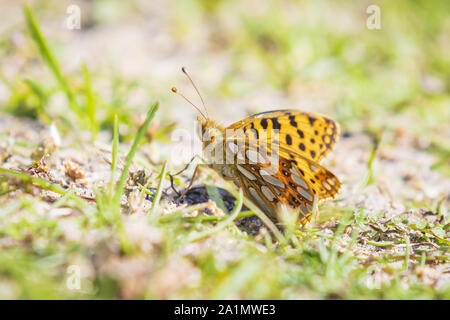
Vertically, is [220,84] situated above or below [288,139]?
above

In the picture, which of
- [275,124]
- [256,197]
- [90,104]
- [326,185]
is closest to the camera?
[326,185]

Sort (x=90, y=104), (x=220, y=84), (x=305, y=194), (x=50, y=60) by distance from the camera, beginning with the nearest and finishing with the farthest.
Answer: (x=305, y=194) → (x=90, y=104) → (x=50, y=60) → (x=220, y=84)

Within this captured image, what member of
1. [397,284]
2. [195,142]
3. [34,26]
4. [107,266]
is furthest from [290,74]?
[107,266]

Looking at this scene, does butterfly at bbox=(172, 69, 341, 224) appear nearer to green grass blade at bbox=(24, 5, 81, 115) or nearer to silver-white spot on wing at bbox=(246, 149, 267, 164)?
silver-white spot on wing at bbox=(246, 149, 267, 164)

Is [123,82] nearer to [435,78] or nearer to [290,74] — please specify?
[290,74]

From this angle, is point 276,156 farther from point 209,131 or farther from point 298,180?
point 209,131

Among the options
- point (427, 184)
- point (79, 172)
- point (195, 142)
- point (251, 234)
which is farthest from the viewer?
point (195, 142)

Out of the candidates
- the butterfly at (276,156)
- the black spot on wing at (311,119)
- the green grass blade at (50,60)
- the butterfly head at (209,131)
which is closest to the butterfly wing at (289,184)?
the butterfly at (276,156)

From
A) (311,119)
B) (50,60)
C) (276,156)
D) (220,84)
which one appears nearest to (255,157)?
(276,156)

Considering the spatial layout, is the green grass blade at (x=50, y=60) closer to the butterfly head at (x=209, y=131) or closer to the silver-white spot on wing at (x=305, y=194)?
the butterfly head at (x=209, y=131)
